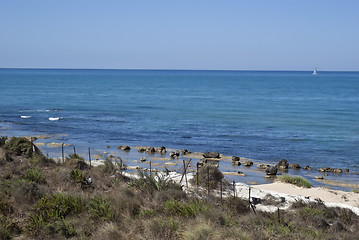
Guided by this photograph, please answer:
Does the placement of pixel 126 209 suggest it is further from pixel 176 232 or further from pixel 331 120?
pixel 331 120

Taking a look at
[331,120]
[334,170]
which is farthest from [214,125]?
[334,170]

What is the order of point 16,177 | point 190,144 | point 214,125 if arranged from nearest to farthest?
point 16,177 < point 190,144 < point 214,125

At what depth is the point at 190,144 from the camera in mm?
34812

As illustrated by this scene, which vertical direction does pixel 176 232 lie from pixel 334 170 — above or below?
above

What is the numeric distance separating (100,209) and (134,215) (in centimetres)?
101

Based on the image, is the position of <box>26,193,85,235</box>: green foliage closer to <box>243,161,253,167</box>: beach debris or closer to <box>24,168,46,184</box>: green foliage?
<box>24,168,46,184</box>: green foliage

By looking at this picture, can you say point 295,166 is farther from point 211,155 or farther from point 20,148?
point 20,148

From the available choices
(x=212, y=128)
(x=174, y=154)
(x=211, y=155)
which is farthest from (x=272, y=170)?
(x=212, y=128)

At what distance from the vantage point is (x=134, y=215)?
475 inches

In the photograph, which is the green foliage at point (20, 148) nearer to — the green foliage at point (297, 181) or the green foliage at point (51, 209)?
the green foliage at point (51, 209)

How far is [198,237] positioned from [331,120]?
1710 inches

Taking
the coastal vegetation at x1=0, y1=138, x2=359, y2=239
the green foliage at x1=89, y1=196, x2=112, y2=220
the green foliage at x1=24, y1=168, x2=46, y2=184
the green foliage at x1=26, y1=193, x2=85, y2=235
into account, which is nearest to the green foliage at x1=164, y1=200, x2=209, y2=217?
the coastal vegetation at x1=0, y1=138, x2=359, y2=239

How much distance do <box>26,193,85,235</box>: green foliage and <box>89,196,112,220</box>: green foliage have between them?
392 millimetres

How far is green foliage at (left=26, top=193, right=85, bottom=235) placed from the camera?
10.6m
